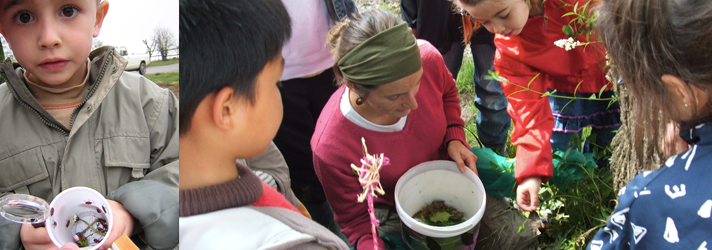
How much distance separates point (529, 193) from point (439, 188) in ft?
1.12

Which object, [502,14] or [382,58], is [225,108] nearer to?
[382,58]

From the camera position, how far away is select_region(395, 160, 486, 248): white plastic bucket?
5.03ft

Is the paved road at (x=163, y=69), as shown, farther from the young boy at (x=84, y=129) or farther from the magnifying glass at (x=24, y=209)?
the magnifying glass at (x=24, y=209)

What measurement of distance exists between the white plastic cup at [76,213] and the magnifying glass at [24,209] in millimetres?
15

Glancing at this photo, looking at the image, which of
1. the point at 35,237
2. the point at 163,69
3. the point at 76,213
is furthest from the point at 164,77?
the point at 35,237

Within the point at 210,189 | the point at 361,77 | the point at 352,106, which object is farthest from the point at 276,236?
the point at 352,106

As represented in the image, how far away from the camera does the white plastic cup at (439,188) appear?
154cm

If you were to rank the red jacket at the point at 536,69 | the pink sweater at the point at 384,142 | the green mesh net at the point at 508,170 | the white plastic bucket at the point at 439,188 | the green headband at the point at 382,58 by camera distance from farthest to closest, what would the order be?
the green mesh net at the point at 508,170 → the red jacket at the point at 536,69 → the white plastic bucket at the point at 439,188 → the pink sweater at the point at 384,142 → the green headband at the point at 382,58

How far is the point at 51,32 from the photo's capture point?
2.41ft

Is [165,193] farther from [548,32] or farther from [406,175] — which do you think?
[548,32]

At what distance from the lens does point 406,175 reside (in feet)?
5.01

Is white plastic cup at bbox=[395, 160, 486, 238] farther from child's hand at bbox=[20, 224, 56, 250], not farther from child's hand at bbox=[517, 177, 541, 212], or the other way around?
child's hand at bbox=[20, 224, 56, 250]

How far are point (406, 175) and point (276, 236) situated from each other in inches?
34.8

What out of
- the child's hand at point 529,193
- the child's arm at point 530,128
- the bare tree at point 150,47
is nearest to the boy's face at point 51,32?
the bare tree at point 150,47
